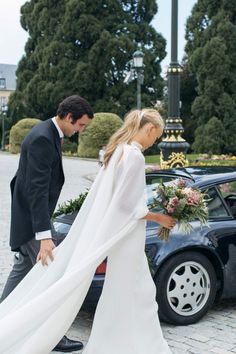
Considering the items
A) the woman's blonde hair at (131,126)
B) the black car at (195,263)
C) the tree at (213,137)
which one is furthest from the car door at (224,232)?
the tree at (213,137)

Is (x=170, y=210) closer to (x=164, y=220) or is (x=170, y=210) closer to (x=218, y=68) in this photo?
(x=164, y=220)

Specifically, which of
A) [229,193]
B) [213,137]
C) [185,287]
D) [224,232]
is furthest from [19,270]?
[213,137]

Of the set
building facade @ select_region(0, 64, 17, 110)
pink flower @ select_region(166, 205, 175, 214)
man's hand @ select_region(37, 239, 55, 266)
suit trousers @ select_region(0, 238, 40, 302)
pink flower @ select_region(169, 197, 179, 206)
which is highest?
building facade @ select_region(0, 64, 17, 110)

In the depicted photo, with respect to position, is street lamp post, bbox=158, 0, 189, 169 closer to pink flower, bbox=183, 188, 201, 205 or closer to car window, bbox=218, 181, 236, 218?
car window, bbox=218, 181, 236, 218

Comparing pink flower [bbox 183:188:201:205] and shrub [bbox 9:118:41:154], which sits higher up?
shrub [bbox 9:118:41:154]

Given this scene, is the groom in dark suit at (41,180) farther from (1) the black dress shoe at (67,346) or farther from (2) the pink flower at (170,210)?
(2) the pink flower at (170,210)

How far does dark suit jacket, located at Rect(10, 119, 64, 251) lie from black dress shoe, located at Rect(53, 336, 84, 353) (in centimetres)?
87

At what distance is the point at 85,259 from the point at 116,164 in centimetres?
67

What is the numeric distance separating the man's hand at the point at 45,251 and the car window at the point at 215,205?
183 cm

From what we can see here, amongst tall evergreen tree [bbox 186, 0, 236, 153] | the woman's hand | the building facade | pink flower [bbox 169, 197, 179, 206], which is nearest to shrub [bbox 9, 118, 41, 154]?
tall evergreen tree [bbox 186, 0, 236, 153]

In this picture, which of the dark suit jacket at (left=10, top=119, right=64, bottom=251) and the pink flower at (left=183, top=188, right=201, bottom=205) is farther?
the pink flower at (left=183, top=188, right=201, bottom=205)

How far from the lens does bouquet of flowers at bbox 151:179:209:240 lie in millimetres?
3889

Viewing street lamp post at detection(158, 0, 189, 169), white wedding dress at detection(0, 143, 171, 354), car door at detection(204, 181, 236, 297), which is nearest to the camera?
white wedding dress at detection(0, 143, 171, 354)

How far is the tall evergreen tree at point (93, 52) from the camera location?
4212 cm
